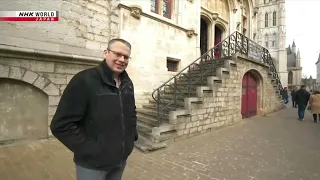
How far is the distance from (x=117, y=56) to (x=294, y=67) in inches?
3139

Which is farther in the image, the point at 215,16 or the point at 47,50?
the point at 215,16

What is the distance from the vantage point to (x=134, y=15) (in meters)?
7.73

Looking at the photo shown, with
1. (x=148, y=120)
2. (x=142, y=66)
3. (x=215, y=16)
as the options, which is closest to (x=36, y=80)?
(x=148, y=120)

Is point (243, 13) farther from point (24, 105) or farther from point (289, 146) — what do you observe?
point (24, 105)

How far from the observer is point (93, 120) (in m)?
1.55

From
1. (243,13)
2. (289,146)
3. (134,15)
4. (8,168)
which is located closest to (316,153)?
(289,146)

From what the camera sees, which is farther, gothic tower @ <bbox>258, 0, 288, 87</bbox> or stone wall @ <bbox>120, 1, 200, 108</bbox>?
gothic tower @ <bbox>258, 0, 288, 87</bbox>

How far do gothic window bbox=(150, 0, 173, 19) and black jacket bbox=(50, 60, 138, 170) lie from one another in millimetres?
8291

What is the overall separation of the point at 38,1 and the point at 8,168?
4.45 metres

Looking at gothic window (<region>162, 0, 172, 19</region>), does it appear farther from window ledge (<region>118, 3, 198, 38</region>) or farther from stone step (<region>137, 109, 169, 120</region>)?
stone step (<region>137, 109, 169, 120</region>)

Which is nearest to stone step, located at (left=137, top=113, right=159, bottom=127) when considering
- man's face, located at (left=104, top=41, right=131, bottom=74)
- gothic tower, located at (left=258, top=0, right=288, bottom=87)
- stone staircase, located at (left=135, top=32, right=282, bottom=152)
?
stone staircase, located at (left=135, top=32, right=282, bottom=152)

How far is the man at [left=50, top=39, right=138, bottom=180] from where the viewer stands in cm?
148

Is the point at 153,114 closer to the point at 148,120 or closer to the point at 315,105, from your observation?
the point at 148,120

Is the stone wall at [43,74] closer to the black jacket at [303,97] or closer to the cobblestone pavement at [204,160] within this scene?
the cobblestone pavement at [204,160]
